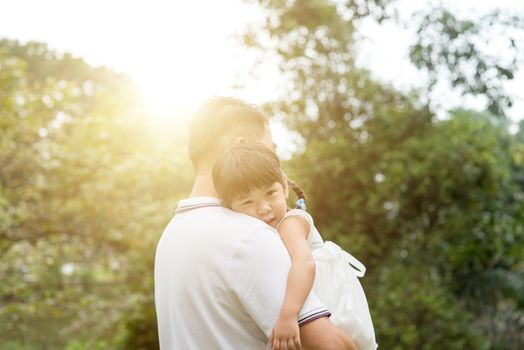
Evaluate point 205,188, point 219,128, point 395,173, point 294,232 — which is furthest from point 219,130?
point 395,173

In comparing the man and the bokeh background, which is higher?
the bokeh background

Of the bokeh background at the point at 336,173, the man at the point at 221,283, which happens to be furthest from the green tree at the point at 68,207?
the man at the point at 221,283

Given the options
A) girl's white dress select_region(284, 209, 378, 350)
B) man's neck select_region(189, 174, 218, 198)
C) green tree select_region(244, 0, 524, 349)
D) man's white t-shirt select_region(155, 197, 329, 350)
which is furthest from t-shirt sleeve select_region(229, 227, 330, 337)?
green tree select_region(244, 0, 524, 349)

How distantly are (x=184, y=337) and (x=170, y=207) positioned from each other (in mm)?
7479

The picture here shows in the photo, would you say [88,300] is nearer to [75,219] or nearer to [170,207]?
[75,219]

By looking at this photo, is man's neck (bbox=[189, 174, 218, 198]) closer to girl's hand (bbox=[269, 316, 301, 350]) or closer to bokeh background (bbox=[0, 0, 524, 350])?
girl's hand (bbox=[269, 316, 301, 350])

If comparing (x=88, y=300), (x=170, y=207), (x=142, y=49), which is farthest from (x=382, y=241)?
(x=142, y=49)

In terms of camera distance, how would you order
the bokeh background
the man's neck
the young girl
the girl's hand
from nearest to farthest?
1. the girl's hand
2. the young girl
3. the man's neck
4. the bokeh background

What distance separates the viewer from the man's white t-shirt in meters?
1.63

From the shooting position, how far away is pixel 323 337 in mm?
1650

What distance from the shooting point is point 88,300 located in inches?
365

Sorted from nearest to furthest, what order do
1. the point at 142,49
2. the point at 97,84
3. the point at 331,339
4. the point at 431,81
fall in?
the point at 331,339 < the point at 431,81 < the point at 142,49 < the point at 97,84

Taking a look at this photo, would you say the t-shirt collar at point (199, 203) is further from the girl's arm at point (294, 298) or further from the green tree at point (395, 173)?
the green tree at point (395, 173)

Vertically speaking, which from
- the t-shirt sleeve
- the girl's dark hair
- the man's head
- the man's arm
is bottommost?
the man's arm
